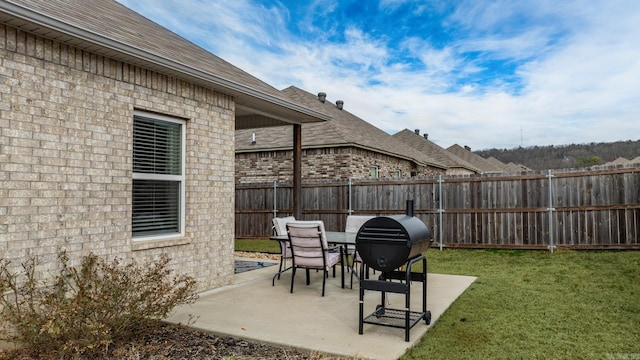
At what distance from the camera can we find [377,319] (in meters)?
5.02

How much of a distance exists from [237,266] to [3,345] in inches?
199

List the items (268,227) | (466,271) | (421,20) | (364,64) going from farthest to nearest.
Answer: (364,64) → (421,20) → (268,227) → (466,271)

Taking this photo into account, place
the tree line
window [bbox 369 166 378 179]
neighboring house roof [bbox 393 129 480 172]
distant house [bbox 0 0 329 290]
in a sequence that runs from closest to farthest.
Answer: distant house [bbox 0 0 329 290] → window [bbox 369 166 378 179] → neighboring house roof [bbox 393 129 480 172] → the tree line

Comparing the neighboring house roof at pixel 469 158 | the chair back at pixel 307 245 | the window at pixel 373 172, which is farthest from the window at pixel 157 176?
the neighboring house roof at pixel 469 158

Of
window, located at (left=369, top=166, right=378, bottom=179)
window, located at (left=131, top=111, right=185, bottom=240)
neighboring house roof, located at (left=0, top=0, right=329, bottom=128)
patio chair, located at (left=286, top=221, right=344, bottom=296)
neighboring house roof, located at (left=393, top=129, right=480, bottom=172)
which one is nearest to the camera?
neighboring house roof, located at (left=0, top=0, right=329, bottom=128)

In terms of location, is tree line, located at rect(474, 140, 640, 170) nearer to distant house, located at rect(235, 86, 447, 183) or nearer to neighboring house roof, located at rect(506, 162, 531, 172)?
neighboring house roof, located at rect(506, 162, 531, 172)

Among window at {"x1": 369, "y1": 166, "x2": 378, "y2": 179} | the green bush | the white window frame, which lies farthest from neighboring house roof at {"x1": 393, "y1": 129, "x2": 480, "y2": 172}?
the green bush

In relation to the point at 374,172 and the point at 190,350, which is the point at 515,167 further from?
the point at 190,350

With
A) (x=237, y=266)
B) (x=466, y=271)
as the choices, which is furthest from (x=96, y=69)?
(x=466, y=271)

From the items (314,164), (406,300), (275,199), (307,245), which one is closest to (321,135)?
(314,164)

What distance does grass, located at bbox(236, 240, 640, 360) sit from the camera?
405 centimetres

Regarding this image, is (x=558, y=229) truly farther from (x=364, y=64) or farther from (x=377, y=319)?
(x=364, y=64)

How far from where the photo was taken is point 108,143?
17.1ft

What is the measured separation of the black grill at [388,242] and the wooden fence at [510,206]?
7.22 m
